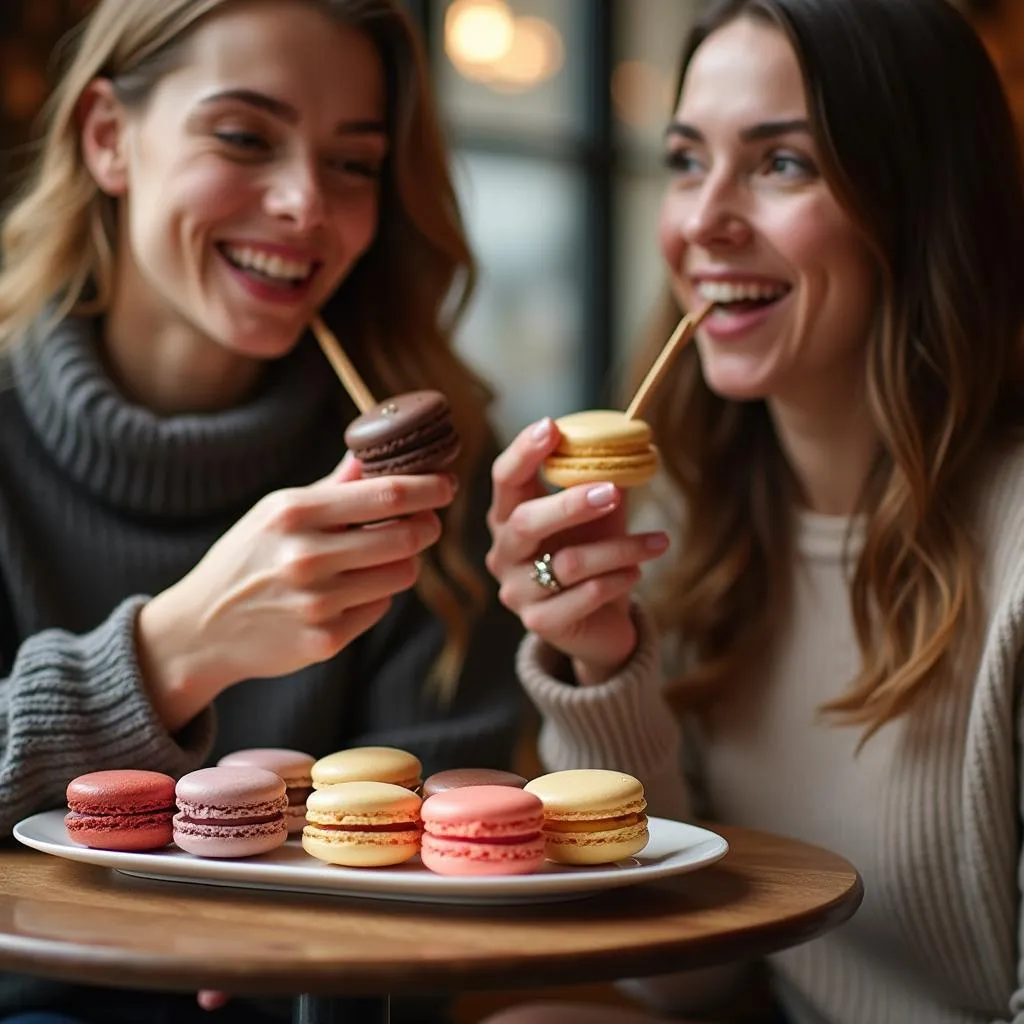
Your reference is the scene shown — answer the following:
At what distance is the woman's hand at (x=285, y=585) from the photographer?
1.38 m

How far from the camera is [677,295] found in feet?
6.22

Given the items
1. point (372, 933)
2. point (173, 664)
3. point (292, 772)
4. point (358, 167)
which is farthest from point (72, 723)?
point (358, 167)

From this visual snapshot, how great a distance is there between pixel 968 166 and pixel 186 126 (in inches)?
36.5

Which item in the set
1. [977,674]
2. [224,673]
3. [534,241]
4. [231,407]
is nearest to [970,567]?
[977,674]

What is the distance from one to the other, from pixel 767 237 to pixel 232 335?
653 millimetres

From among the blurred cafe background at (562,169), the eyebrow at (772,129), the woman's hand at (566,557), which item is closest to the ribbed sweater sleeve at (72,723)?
the woman's hand at (566,557)

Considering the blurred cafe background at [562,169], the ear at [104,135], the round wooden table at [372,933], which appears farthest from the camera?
the blurred cafe background at [562,169]

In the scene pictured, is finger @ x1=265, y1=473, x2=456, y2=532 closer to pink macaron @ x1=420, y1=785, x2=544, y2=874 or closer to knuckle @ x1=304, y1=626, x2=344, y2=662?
knuckle @ x1=304, y1=626, x2=344, y2=662

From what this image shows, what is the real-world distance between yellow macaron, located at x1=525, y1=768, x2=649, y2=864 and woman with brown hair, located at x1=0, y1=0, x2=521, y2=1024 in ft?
1.35

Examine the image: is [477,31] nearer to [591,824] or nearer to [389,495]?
[389,495]

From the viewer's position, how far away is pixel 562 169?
5090 mm

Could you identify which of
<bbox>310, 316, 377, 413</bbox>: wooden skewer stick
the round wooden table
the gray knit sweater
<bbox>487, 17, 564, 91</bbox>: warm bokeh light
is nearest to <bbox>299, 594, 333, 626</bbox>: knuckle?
<bbox>310, 316, 377, 413</bbox>: wooden skewer stick

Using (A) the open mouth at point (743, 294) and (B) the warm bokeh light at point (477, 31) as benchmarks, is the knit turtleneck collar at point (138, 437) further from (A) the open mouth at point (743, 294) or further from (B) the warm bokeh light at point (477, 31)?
(B) the warm bokeh light at point (477, 31)

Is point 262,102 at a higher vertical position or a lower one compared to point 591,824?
higher
